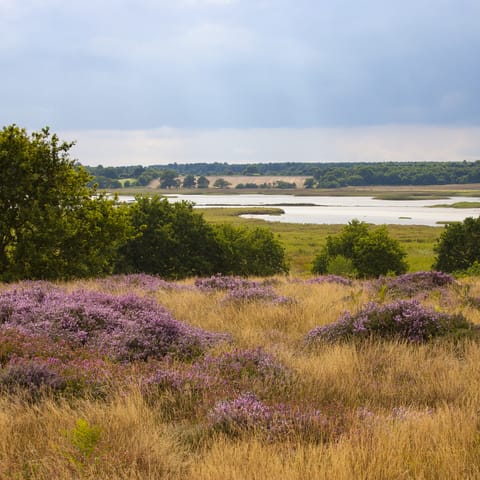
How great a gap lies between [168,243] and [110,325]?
103 ft

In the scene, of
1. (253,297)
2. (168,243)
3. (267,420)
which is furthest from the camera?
(168,243)

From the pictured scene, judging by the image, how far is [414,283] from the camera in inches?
590

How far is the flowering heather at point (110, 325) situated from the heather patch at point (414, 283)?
270 inches

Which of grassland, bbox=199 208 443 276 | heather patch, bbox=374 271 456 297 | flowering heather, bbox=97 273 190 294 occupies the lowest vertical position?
grassland, bbox=199 208 443 276

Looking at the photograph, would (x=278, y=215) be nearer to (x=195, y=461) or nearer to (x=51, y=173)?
(x=51, y=173)

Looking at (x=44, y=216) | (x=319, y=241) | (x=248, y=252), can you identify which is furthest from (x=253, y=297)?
(x=319, y=241)

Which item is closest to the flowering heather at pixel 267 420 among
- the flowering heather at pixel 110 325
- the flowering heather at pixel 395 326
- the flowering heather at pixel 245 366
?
the flowering heather at pixel 245 366

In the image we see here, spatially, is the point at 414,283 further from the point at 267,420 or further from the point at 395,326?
the point at 267,420

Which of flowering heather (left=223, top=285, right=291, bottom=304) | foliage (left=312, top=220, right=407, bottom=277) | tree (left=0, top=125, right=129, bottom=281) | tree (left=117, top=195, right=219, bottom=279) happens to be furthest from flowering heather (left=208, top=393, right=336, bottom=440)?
foliage (left=312, top=220, right=407, bottom=277)

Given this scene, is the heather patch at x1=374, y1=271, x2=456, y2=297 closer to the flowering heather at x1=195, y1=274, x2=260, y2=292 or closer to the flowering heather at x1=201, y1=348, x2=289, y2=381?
the flowering heather at x1=195, y1=274, x2=260, y2=292

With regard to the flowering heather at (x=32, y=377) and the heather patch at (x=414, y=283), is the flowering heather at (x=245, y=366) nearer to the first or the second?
the flowering heather at (x=32, y=377)

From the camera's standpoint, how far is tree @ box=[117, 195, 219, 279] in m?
39.8

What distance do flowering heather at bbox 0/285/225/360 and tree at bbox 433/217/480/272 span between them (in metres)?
43.7

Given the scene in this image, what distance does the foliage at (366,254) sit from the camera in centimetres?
4972
